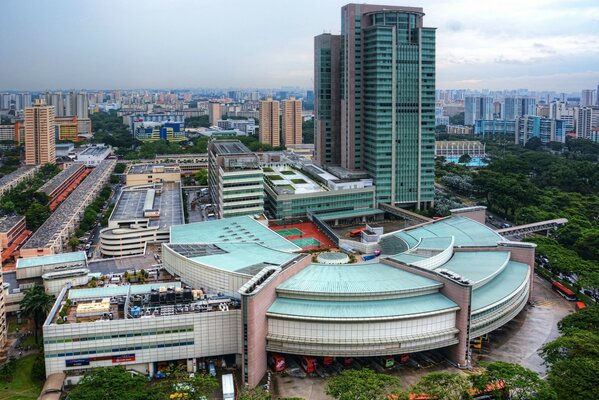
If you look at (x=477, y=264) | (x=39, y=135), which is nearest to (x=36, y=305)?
(x=477, y=264)

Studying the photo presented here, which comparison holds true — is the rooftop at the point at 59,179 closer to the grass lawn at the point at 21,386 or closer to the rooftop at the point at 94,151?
the rooftop at the point at 94,151

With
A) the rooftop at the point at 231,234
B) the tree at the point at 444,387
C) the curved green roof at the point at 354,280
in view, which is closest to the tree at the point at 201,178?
the rooftop at the point at 231,234

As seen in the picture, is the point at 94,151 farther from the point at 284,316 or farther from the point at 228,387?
the point at 228,387

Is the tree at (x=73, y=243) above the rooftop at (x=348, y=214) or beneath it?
beneath

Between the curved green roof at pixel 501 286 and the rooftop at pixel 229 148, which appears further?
the rooftop at pixel 229 148

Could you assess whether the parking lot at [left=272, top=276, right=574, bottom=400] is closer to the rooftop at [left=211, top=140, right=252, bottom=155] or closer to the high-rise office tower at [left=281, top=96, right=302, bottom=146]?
the rooftop at [left=211, top=140, right=252, bottom=155]

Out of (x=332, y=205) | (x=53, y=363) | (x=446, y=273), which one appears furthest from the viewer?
(x=332, y=205)

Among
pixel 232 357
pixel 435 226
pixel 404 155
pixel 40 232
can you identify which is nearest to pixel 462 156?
pixel 404 155

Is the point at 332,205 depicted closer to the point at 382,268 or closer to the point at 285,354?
the point at 382,268
